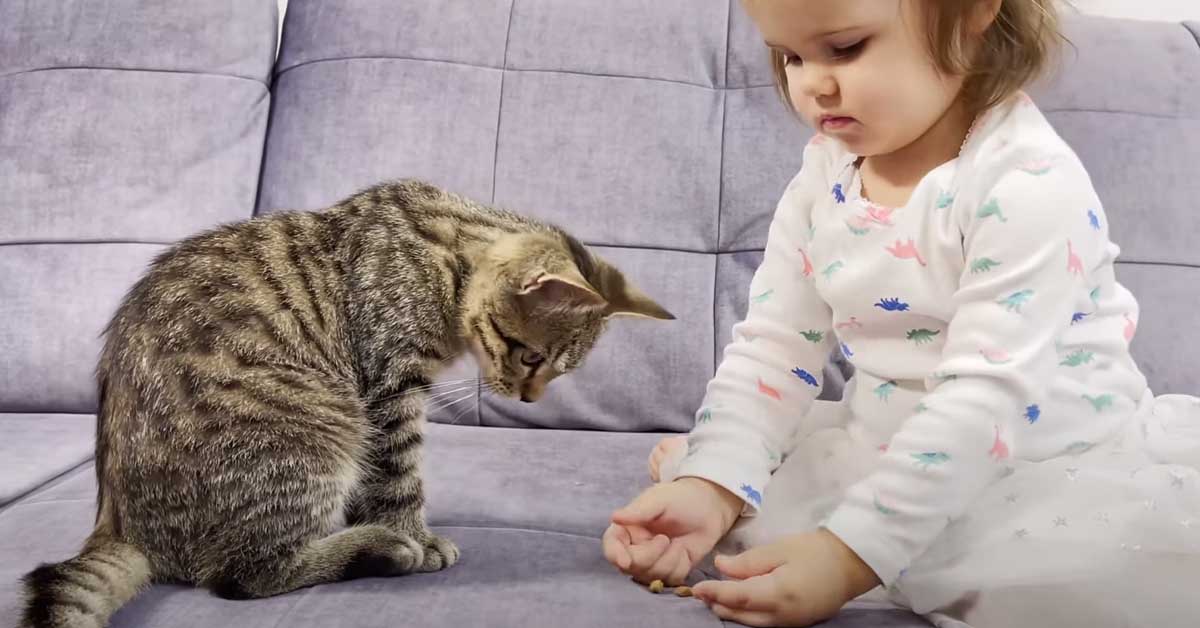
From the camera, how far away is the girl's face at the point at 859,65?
73 cm

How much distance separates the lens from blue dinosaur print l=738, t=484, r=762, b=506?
885mm

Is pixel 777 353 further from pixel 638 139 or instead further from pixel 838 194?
pixel 638 139

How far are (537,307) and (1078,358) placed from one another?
0.49m

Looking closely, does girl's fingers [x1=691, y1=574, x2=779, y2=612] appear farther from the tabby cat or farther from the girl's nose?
the girl's nose

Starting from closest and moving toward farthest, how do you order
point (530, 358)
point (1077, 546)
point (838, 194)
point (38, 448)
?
1. point (1077, 546)
2. point (838, 194)
3. point (530, 358)
4. point (38, 448)

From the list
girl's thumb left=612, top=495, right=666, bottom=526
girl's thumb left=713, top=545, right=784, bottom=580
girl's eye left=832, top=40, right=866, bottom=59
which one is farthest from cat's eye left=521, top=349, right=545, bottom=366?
girl's eye left=832, top=40, right=866, bottom=59

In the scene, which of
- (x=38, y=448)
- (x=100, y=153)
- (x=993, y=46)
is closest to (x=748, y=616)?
(x=993, y=46)

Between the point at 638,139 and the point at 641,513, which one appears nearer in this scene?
the point at 641,513

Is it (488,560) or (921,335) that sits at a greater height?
(921,335)

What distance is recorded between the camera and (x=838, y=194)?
928mm

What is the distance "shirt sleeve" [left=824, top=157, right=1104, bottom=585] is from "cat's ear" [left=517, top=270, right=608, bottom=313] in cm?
32

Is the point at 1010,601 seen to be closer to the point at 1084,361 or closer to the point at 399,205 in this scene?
the point at 1084,361

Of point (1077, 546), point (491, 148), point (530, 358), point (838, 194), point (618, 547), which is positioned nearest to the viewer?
point (1077, 546)

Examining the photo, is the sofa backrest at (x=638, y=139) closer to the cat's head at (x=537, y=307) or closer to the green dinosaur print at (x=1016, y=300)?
the cat's head at (x=537, y=307)
